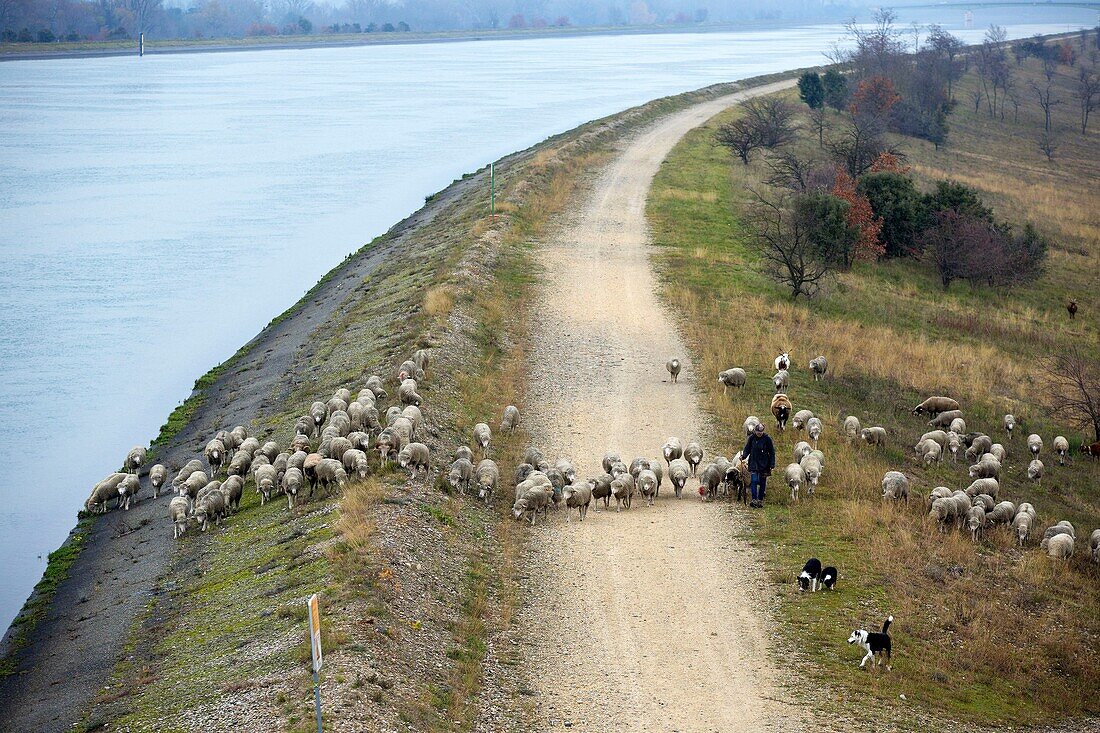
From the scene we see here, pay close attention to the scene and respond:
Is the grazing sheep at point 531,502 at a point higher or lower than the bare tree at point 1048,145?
lower

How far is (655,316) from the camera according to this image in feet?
115

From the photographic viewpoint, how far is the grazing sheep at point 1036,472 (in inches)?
1030

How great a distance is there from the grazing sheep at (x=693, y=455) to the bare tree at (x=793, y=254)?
1844 cm

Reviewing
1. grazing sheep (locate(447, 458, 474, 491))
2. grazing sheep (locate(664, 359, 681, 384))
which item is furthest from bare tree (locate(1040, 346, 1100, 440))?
grazing sheep (locate(447, 458, 474, 491))

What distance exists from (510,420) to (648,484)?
4.80 meters

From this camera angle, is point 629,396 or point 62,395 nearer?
point 629,396

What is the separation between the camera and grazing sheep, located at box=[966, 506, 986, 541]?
2086cm

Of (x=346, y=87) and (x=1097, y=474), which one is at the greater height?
(x=346, y=87)

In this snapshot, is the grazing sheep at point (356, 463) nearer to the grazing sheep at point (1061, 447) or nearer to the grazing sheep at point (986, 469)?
the grazing sheep at point (986, 469)

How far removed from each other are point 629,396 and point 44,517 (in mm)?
14281

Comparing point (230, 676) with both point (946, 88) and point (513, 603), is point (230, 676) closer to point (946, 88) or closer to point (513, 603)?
point (513, 603)

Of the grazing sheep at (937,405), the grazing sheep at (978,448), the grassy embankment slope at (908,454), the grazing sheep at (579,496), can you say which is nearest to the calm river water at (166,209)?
the grazing sheep at (579,496)

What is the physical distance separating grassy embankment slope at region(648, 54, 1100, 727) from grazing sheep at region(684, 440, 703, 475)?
1539 millimetres

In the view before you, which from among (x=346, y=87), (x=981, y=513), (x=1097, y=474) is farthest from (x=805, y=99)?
(x=981, y=513)
